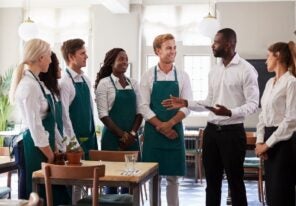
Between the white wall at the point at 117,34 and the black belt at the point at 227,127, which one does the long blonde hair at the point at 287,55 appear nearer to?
the black belt at the point at 227,127

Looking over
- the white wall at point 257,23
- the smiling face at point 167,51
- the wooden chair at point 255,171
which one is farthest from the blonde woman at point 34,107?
the white wall at point 257,23

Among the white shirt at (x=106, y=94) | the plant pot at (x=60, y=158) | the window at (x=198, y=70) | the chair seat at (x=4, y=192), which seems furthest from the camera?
the window at (x=198, y=70)

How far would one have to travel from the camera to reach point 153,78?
173 inches

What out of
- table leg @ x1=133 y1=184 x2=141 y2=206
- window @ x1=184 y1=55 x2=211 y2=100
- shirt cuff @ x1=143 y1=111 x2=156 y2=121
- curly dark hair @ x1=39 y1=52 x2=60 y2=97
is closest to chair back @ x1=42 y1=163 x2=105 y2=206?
table leg @ x1=133 y1=184 x2=141 y2=206

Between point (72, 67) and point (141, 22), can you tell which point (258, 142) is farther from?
point (141, 22)

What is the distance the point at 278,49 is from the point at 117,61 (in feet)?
4.63

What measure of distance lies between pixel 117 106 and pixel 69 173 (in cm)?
149

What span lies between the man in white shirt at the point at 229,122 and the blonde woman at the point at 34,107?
1200 millimetres

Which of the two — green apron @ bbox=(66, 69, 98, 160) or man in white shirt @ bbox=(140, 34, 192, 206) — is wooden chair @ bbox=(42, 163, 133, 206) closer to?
green apron @ bbox=(66, 69, 98, 160)

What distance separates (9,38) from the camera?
996 centimetres

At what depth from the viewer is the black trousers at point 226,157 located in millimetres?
3768

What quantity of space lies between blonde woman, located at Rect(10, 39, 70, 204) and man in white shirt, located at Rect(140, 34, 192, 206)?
1.09 m

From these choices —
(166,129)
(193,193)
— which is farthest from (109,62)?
(193,193)

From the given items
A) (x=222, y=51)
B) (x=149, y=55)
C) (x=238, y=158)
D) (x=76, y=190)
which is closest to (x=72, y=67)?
(x=76, y=190)
